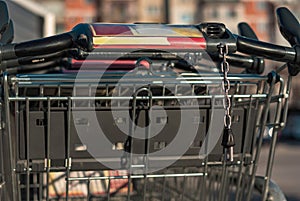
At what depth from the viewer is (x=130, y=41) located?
1.31m

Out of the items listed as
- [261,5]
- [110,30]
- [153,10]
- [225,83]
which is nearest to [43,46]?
[110,30]

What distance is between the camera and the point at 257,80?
1.53 m

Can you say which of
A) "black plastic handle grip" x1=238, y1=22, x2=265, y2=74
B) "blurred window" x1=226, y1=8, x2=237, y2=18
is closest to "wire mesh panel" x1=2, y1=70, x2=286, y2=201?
"black plastic handle grip" x1=238, y1=22, x2=265, y2=74

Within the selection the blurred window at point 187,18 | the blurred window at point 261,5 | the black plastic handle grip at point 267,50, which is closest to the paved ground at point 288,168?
the black plastic handle grip at point 267,50

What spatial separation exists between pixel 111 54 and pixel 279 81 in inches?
18.5

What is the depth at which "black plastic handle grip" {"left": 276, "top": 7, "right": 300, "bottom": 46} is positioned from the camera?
57.7 inches

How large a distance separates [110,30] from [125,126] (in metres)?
0.27

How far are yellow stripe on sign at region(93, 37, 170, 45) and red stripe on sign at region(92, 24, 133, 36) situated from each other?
17 mm

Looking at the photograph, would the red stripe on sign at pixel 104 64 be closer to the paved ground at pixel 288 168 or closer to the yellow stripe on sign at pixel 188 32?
the yellow stripe on sign at pixel 188 32

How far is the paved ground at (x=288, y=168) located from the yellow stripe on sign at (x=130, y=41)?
4.04m

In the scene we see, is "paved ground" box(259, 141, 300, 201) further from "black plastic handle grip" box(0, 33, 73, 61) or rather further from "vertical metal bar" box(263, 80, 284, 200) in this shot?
"black plastic handle grip" box(0, 33, 73, 61)

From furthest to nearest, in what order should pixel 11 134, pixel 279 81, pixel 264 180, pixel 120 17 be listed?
pixel 120 17, pixel 264 180, pixel 279 81, pixel 11 134

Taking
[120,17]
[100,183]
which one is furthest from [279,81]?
[120,17]

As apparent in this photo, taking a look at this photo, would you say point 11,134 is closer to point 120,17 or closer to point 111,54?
point 111,54
